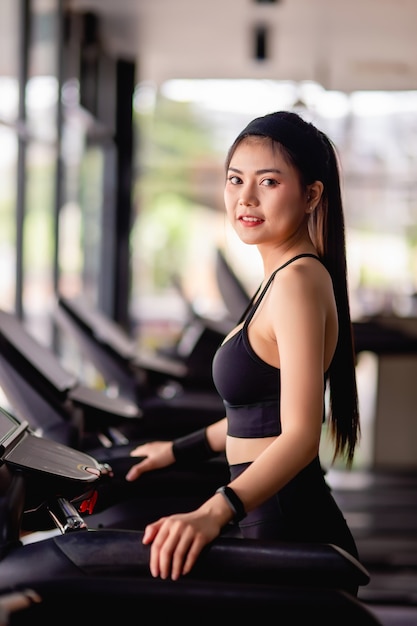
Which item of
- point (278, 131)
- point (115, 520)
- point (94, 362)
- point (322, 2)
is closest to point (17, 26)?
point (94, 362)

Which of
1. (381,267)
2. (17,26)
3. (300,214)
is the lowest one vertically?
(381,267)

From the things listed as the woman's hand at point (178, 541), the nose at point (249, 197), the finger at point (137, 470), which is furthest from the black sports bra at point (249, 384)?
the finger at point (137, 470)

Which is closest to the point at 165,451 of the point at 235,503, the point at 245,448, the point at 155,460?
the point at 155,460

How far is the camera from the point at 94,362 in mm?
3633

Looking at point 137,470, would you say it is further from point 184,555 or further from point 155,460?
point 184,555

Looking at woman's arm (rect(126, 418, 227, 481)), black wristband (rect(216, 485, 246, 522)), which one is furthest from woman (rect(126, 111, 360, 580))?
woman's arm (rect(126, 418, 227, 481))

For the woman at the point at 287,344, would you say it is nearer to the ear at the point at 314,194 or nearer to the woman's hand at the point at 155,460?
the ear at the point at 314,194

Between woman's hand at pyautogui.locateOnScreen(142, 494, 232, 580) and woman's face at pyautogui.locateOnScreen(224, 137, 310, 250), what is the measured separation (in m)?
0.46

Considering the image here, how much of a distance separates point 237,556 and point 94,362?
2455 mm

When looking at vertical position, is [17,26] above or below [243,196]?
above

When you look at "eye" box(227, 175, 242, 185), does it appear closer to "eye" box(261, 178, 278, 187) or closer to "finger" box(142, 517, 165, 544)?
"eye" box(261, 178, 278, 187)

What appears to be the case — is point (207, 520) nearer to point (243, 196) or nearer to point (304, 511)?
point (304, 511)

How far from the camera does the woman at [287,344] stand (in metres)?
1.31

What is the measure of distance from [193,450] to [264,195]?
579mm
